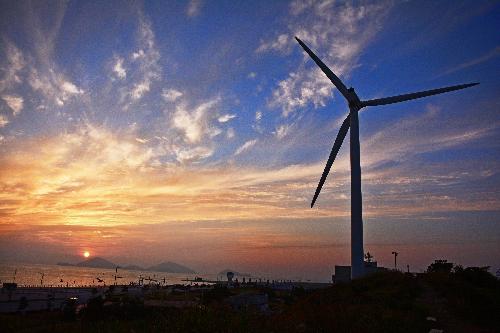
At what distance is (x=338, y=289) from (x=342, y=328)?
1768cm

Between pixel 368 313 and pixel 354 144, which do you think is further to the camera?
pixel 354 144

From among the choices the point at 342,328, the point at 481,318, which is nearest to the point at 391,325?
the point at 342,328

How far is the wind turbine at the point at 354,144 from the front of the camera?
131 feet

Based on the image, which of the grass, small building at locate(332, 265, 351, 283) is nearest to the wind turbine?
the grass

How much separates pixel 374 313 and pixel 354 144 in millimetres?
23309

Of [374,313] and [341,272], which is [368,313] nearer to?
[374,313]

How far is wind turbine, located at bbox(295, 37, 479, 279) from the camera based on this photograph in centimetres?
3978

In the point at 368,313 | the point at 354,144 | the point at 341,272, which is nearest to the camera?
the point at 368,313

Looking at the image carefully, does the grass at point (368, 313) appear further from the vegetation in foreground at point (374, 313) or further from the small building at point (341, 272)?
the small building at point (341, 272)

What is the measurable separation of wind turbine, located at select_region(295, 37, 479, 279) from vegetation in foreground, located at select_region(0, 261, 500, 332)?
3.32 m

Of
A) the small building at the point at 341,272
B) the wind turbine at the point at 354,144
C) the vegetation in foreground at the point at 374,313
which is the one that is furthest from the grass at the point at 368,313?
the small building at the point at 341,272

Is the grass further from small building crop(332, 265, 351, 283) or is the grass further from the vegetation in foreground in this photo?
small building crop(332, 265, 351, 283)

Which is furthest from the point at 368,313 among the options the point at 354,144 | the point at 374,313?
the point at 354,144

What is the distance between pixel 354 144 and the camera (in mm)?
42719
